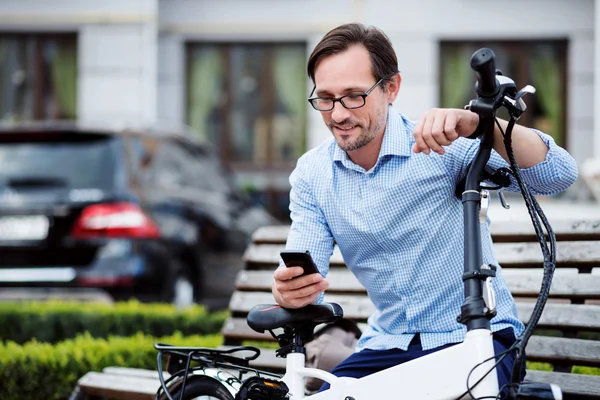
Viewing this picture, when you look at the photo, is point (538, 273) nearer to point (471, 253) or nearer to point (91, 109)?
point (471, 253)

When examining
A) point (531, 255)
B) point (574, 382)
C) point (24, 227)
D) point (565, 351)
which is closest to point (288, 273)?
point (574, 382)

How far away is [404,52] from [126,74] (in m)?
4.34

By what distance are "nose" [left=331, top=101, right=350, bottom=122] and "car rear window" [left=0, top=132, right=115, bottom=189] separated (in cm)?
427

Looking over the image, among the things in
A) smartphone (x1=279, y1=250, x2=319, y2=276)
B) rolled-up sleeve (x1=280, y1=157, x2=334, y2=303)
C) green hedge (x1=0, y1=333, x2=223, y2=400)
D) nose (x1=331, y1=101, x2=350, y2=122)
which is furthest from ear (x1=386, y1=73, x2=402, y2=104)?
green hedge (x1=0, y1=333, x2=223, y2=400)

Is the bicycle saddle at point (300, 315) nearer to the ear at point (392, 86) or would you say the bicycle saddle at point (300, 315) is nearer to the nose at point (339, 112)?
the nose at point (339, 112)

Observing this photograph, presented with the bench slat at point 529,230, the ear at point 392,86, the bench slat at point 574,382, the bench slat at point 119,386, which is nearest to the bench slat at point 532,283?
the bench slat at point 529,230

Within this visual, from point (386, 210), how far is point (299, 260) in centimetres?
45

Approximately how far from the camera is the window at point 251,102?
16.5 m

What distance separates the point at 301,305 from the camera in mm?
2959

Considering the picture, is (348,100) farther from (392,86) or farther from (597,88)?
(597,88)

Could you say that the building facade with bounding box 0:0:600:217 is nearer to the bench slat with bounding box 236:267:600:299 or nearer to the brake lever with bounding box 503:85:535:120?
the bench slat with bounding box 236:267:600:299

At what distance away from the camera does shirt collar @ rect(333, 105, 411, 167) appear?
321cm

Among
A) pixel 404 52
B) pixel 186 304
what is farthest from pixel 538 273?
pixel 404 52

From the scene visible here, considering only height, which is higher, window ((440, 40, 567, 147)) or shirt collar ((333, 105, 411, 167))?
window ((440, 40, 567, 147))
